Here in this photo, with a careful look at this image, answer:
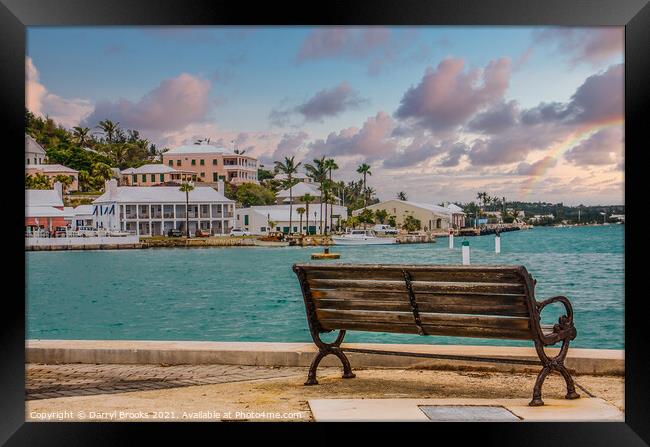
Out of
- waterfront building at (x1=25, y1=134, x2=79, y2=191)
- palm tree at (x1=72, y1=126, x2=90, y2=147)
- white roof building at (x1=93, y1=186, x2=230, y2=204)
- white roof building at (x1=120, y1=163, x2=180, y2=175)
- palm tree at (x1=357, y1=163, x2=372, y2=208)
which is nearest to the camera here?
waterfront building at (x1=25, y1=134, x2=79, y2=191)

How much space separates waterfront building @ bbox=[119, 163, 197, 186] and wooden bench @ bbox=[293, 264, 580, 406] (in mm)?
38154

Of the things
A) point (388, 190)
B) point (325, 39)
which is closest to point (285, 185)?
point (388, 190)

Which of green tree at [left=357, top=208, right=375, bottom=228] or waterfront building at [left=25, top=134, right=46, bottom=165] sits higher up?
waterfront building at [left=25, top=134, right=46, bottom=165]

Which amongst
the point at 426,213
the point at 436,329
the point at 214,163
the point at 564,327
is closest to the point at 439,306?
the point at 436,329

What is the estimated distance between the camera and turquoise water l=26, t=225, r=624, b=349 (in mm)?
27872

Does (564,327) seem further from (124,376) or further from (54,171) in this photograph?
(54,171)

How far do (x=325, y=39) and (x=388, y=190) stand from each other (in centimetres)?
1282

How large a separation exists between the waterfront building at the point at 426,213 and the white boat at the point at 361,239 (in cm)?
138

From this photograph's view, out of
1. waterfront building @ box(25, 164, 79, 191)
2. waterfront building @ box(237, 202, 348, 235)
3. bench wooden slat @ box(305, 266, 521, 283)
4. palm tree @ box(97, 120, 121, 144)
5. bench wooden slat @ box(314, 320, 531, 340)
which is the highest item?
palm tree @ box(97, 120, 121, 144)

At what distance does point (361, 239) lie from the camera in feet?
163

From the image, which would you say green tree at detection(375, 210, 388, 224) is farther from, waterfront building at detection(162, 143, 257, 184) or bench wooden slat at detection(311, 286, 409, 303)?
bench wooden slat at detection(311, 286, 409, 303)

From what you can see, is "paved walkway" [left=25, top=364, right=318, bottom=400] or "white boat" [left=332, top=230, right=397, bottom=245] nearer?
"paved walkway" [left=25, top=364, right=318, bottom=400]

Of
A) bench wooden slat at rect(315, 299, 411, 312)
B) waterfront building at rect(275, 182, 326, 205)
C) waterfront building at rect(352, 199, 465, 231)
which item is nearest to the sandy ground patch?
bench wooden slat at rect(315, 299, 411, 312)
